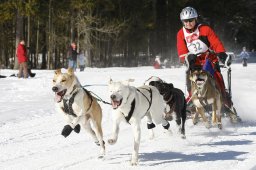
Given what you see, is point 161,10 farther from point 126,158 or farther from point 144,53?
point 126,158

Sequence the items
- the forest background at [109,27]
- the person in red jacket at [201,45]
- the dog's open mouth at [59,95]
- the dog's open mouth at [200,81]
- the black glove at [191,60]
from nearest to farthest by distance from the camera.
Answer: the dog's open mouth at [59,95] < the dog's open mouth at [200,81] < the black glove at [191,60] < the person in red jacket at [201,45] < the forest background at [109,27]

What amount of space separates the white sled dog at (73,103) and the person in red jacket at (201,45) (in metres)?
3.20

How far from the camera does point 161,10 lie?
56.0m

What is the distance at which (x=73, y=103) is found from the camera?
655 cm

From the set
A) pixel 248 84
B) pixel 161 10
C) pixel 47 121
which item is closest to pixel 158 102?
pixel 47 121

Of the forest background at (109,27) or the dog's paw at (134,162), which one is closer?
the dog's paw at (134,162)

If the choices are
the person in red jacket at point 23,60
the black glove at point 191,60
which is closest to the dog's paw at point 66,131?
the black glove at point 191,60

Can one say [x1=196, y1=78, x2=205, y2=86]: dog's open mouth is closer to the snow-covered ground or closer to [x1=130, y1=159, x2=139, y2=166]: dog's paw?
the snow-covered ground

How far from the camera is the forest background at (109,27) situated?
4012 centimetres

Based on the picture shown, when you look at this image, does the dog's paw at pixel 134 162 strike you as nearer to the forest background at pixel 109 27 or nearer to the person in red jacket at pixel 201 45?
the person in red jacket at pixel 201 45

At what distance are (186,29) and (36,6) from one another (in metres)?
26.1

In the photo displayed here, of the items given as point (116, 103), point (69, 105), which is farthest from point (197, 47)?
point (69, 105)

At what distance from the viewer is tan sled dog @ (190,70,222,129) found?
29.8 feet

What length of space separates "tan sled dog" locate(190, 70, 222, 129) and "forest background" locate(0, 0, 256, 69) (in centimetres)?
2613
